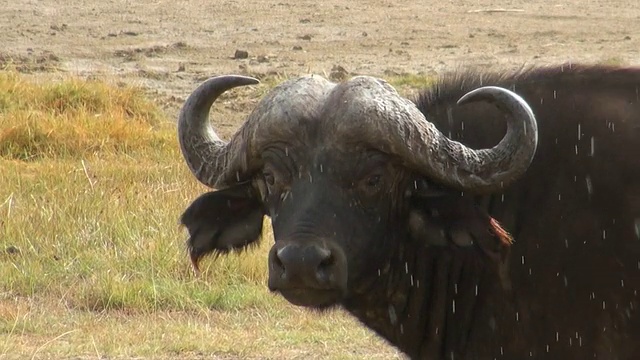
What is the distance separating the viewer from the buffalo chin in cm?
512

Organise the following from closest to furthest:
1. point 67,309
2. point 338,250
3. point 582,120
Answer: point 338,250 → point 582,120 → point 67,309

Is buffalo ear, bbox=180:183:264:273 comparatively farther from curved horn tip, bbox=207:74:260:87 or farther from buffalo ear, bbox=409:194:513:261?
buffalo ear, bbox=409:194:513:261

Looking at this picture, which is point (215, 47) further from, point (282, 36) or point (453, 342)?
point (453, 342)

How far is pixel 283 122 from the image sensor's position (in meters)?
5.34

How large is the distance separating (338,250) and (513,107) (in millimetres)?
771

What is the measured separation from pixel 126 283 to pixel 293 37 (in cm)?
933

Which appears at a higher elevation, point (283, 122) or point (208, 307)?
point (283, 122)

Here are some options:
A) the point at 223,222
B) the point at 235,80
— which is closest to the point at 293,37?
the point at 223,222

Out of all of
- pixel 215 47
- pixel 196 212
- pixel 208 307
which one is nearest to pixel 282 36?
pixel 215 47

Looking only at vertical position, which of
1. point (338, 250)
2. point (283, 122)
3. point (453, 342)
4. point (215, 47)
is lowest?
point (215, 47)

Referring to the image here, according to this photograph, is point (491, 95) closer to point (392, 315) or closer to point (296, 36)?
point (392, 315)

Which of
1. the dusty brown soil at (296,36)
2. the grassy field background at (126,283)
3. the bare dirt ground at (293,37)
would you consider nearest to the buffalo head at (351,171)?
the grassy field background at (126,283)

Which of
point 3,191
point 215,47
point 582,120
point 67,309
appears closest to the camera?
point 582,120

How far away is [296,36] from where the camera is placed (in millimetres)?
17000
